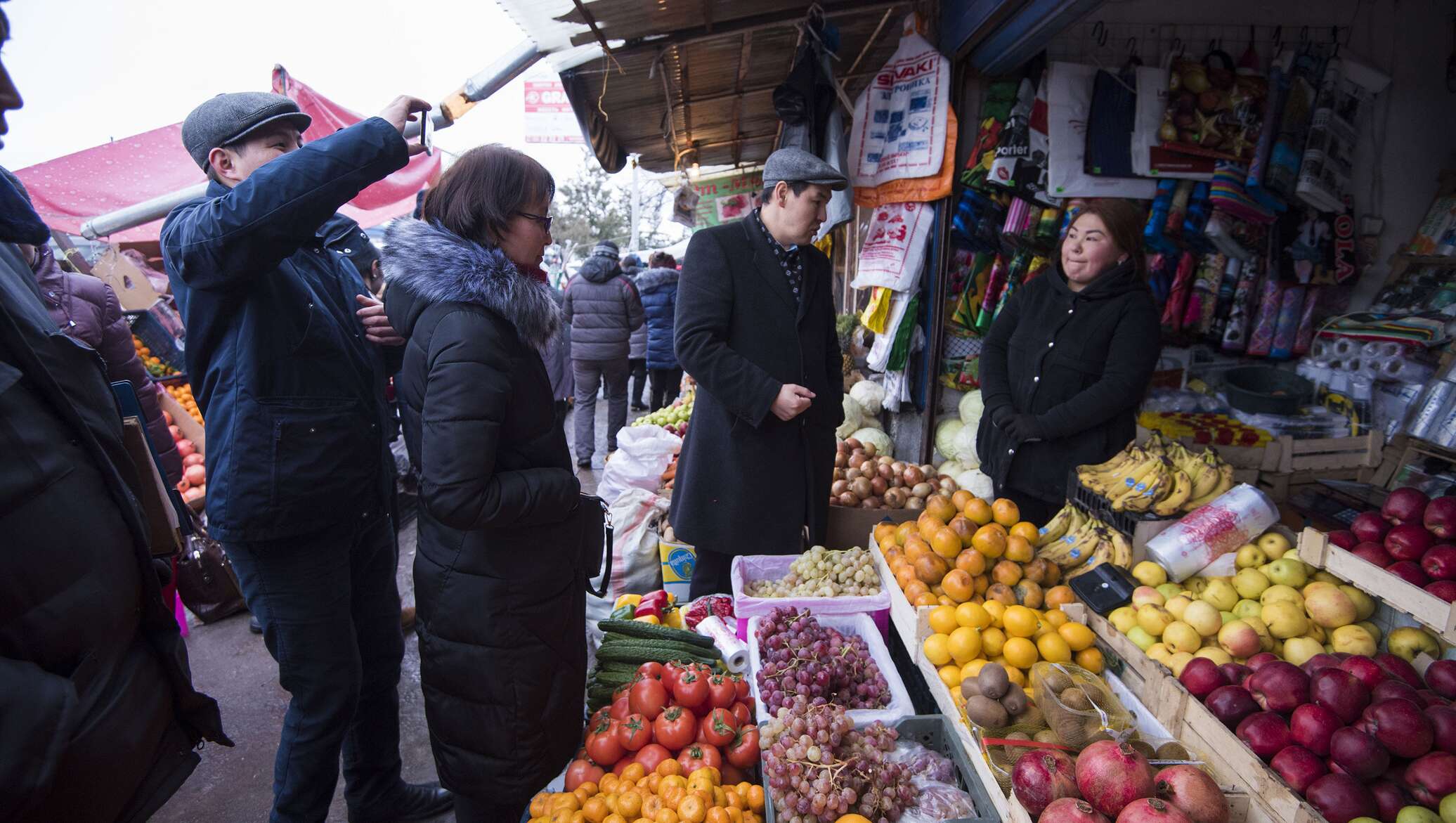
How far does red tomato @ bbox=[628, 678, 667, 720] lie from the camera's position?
2.22m

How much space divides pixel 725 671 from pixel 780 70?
418 cm

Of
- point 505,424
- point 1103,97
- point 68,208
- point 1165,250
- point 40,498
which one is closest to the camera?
point 40,498

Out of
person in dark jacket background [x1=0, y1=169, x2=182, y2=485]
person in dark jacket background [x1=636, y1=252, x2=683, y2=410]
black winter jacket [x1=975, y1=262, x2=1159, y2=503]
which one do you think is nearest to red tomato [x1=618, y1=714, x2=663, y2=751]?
black winter jacket [x1=975, y1=262, x2=1159, y2=503]

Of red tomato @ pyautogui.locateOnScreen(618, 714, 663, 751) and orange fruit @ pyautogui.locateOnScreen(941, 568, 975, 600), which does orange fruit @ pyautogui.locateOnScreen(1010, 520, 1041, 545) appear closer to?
orange fruit @ pyautogui.locateOnScreen(941, 568, 975, 600)

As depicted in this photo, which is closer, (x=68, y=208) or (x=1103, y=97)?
(x=1103, y=97)

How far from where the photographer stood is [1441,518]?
1760 mm

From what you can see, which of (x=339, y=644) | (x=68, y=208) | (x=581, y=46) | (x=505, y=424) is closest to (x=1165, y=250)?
(x=581, y=46)

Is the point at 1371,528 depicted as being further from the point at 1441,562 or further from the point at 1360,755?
the point at 1360,755

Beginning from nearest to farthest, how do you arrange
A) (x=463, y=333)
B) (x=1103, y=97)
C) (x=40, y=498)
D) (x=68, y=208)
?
(x=40, y=498), (x=463, y=333), (x=1103, y=97), (x=68, y=208)

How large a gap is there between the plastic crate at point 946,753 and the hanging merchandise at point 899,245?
2855 mm

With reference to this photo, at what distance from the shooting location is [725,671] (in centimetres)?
261

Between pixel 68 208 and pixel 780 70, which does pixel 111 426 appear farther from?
pixel 68 208

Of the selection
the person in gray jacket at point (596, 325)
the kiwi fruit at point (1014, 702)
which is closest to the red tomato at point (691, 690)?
the kiwi fruit at point (1014, 702)

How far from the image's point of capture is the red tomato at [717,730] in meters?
2.13
